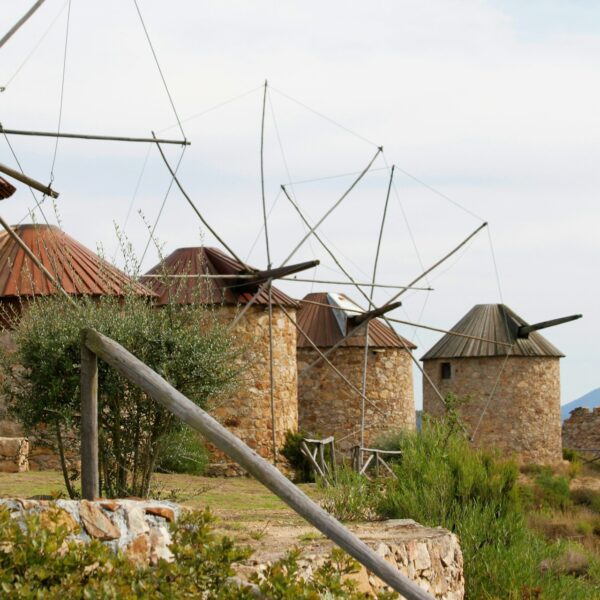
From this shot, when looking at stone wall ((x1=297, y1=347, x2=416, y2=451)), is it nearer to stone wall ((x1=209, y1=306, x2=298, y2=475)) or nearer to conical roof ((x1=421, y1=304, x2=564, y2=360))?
stone wall ((x1=209, y1=306, x2=298, y2=475))


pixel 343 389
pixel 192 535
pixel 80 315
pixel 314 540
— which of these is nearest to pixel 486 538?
pixel 314 540

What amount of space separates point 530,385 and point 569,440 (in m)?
5.57

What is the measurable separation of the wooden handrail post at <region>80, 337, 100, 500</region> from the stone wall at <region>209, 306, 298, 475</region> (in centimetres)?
998

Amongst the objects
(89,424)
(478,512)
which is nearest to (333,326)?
(478,512)

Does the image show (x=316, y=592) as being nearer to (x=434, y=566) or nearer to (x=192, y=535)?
(x=192, y=535)

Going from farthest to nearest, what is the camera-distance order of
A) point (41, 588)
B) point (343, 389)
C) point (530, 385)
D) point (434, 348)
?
point (434, 348), point (530, 385), point (343, 389), point (41, 588)

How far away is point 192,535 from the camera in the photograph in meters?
5.77

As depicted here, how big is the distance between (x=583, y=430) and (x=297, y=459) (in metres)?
15.5

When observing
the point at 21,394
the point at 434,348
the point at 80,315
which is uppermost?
the point at 434,348

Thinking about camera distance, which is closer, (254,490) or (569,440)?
(254,490)

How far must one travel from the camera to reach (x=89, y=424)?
24.6 ft

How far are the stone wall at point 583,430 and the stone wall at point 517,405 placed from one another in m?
4.23

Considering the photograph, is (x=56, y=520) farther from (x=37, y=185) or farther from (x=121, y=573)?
(x=37, y=185)

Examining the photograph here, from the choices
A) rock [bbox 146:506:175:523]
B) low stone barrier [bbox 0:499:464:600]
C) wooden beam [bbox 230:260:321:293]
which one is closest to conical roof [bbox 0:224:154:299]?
wooden beam [bbox 230:260:321:293]
